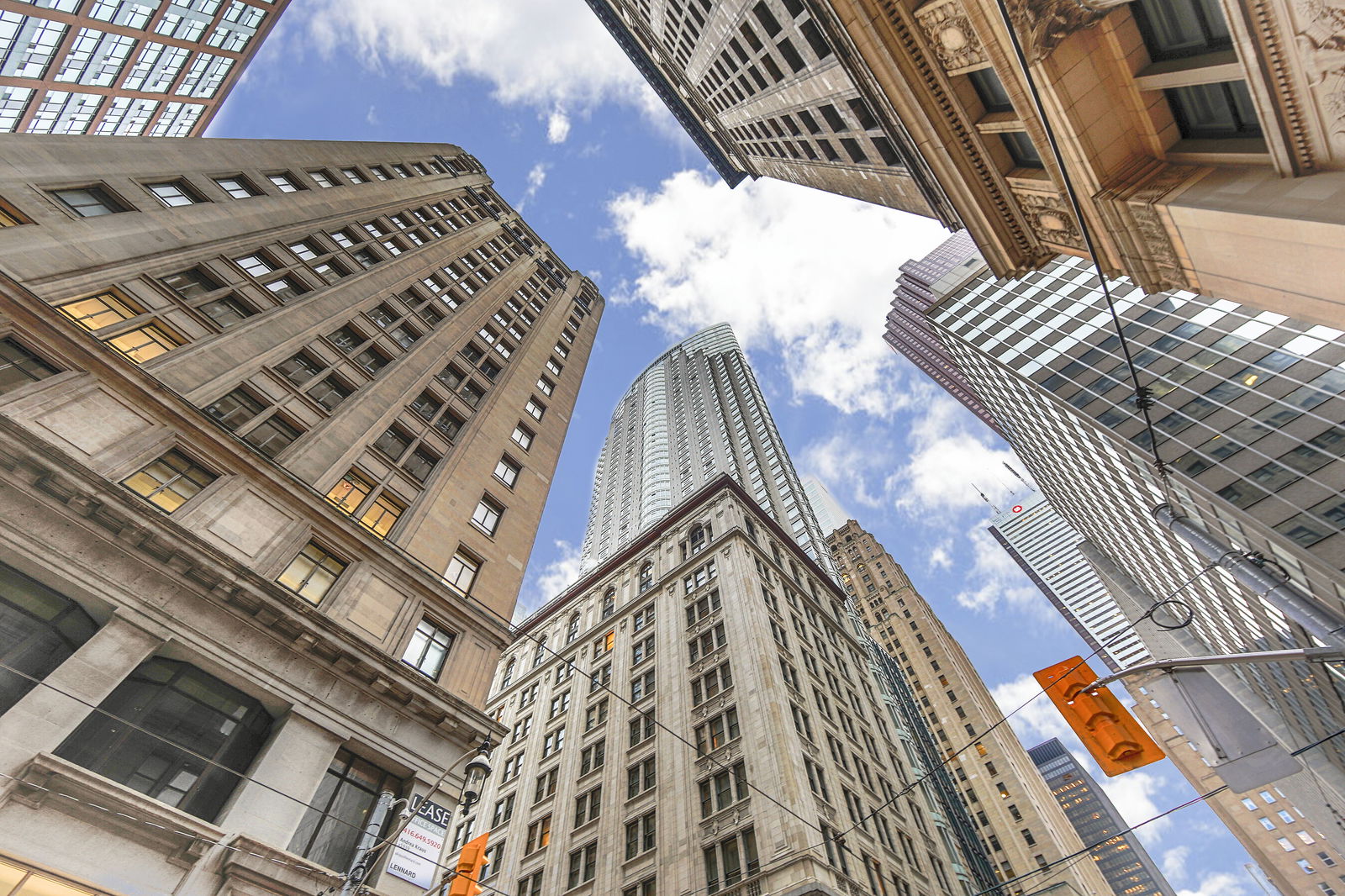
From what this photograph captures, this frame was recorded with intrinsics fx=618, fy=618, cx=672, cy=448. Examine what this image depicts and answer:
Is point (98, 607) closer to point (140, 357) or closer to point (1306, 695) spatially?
point (140, 357)

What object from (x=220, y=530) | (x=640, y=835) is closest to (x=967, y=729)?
(x=640, y=835)

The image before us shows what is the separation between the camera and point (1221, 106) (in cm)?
1251

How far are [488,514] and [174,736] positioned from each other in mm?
13480

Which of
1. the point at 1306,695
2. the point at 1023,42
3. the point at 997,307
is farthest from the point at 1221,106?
the point at 997,307

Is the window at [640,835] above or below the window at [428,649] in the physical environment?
above

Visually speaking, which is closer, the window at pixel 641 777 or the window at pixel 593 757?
the window at pixel 641 777

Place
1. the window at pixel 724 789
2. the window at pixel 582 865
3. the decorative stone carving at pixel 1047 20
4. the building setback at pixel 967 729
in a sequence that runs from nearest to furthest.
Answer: the decorative stone carving at pixel 1047 20 < the window at pixel 724 789 < the window at pixel 582 865 < the building setback at pixel 967 729

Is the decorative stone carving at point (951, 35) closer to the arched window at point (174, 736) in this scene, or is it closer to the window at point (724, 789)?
the arched window at point (174, 736)

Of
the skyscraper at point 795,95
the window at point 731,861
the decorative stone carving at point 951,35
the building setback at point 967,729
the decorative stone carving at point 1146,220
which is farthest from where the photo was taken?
the building setback at point 967,729

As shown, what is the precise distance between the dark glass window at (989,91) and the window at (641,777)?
37.9 meters

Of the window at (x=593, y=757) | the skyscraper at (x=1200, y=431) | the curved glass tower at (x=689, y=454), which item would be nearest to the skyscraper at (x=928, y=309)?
the skyscraper at (x=1200, y=431)

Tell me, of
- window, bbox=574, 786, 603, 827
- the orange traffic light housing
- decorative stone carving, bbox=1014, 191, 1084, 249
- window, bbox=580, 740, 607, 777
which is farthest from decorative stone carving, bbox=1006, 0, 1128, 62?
window, bbox=580, 740, 607, 777

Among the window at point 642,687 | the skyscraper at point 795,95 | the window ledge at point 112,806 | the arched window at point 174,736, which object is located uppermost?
the skyscraper at point 795,95

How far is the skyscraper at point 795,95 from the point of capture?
2483 cm
